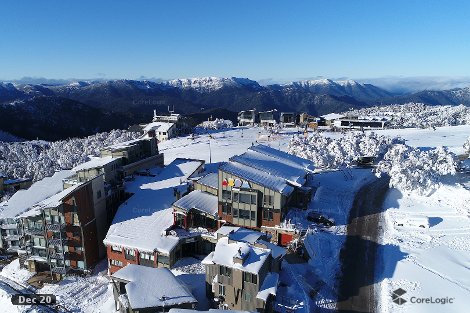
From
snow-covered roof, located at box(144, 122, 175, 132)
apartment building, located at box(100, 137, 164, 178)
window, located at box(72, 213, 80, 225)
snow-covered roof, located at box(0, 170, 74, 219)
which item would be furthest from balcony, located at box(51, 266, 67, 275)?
snow-covered roof, located at box(144, 122, 175, 132)

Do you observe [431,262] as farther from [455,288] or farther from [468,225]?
[468,225]

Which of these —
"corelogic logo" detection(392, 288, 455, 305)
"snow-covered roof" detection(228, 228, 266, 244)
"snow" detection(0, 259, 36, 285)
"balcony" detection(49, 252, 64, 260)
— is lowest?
"snow" detection(0, 259, 36, 285)

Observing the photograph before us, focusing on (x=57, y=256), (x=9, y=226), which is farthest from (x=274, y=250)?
(x=9, y=226)

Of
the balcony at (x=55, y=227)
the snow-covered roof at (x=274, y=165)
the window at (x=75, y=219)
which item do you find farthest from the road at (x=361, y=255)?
the balcony at (x=55, y=227)

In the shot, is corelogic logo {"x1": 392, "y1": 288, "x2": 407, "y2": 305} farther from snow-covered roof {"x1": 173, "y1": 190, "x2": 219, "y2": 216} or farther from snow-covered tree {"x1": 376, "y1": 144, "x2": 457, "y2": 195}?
snow-covered tree {"x1": 376, "y1": 144, "x2": 457, "y2": 195}

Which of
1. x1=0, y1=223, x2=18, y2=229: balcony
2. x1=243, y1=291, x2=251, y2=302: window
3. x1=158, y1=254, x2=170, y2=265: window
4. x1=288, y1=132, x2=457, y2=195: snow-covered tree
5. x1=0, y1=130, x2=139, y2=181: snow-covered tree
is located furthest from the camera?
x1=0, y1=130, x2=139, y2=181: snow-covered tree

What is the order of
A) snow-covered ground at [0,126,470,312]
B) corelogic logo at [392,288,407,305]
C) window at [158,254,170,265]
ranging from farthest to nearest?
window at [158,254,170,265], snow-covered ground at [0,126,470,312], corelogic logo at [392,288,407,305]

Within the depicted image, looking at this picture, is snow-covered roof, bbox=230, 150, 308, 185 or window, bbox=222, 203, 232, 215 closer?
window, bbox=222, 203, 232, 215
